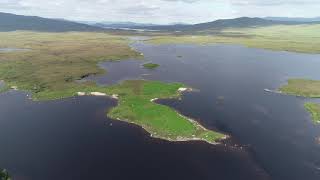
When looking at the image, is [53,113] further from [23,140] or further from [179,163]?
[179,163]

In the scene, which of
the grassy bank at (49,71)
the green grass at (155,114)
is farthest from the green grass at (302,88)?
the grassy bank at (49,71)

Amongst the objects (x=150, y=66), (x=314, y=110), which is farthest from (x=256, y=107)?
(x=150, y=66)

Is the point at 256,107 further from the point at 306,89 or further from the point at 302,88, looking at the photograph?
the point at 302,88

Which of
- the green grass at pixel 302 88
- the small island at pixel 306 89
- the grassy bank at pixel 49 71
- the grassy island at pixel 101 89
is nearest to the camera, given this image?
the grassy island at pixel 101 89

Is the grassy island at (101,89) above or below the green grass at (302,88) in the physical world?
above

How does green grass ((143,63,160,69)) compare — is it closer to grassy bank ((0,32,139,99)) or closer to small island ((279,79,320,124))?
grassy bank ((0,32,139,99))

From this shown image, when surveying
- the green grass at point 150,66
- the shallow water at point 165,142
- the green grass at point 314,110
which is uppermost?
the green grass at point 150,66

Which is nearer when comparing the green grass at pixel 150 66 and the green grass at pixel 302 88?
the green grass at pixel 302 88

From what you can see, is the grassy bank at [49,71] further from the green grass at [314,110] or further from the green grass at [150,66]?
the green grass at [314,110]

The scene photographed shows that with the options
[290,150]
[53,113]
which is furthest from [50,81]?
[290,150]
